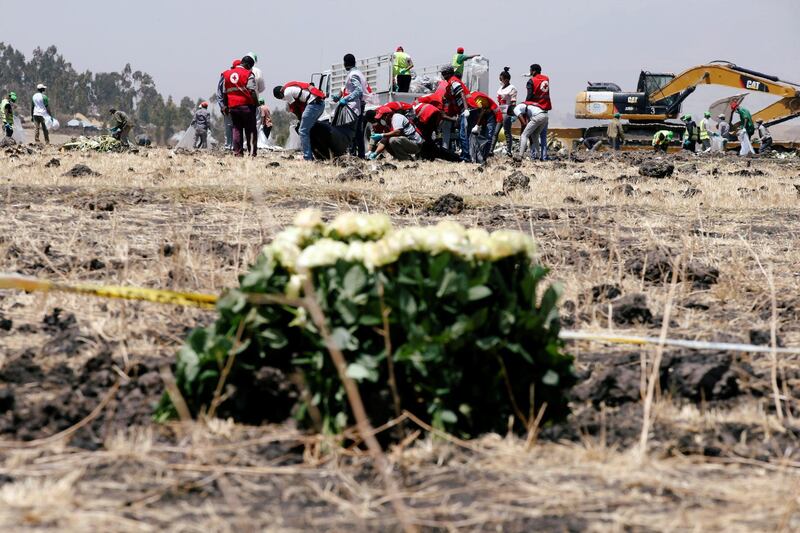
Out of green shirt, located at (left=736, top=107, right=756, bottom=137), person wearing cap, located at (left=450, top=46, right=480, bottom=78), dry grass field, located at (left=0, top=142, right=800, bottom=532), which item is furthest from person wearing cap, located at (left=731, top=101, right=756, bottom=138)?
dry grass field, located at (left=0, top=142, right=800, bottom=532)

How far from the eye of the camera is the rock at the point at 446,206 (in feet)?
29.1

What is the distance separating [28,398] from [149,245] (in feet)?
11.0

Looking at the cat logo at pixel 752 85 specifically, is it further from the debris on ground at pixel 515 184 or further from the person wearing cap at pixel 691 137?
the debris on ground at pixel 515 184

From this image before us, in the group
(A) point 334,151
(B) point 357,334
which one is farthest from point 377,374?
(A) point 334,151

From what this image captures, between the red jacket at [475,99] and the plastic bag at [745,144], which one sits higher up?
the red jacket at [475,99]

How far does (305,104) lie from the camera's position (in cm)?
1580

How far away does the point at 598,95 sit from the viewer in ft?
111

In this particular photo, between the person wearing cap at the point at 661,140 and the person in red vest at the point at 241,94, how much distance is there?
1824 centimetres

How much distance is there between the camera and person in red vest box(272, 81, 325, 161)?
15523 mm

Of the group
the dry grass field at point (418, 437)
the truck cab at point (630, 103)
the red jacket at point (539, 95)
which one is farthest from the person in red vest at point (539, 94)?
the truck cab at point (630, 103)

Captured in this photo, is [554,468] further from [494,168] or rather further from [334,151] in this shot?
[334,151]

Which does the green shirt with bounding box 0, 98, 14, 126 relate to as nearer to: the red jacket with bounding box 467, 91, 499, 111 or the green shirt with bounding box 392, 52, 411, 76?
the green shirt with bounding box 392, 52, 411, 76

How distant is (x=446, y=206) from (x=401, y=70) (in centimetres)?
1528

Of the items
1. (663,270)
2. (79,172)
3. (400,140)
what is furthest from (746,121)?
(663,270)
